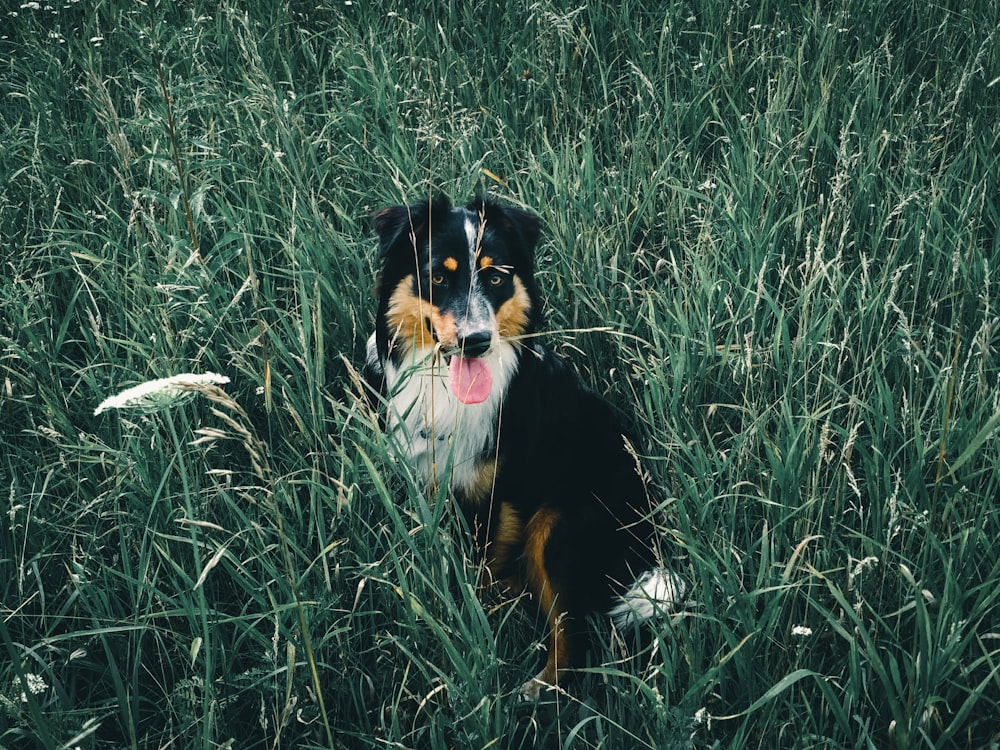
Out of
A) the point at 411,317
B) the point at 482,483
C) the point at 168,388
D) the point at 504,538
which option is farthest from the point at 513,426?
the point at 168,388

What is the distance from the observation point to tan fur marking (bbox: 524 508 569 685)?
80.9 inches

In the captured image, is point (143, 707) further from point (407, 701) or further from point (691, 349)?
point (691, 349)

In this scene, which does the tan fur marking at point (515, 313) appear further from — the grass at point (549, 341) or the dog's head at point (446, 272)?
the grass at point (549, 341)

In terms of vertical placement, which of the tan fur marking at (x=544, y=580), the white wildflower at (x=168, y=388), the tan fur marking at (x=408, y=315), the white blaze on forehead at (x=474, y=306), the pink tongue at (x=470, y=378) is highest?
the white wildflower at (x=168, y=388)

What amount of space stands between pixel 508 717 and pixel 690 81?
281 cm

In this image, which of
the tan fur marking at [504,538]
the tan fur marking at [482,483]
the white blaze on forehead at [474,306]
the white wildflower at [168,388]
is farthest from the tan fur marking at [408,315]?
the white wildflower at [168,388]

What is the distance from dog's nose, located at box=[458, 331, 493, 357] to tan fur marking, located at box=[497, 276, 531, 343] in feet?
0.69

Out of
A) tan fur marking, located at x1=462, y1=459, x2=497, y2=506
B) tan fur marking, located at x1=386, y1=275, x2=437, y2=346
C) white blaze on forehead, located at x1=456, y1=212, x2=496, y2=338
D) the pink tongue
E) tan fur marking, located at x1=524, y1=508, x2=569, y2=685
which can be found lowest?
tan fur marking, located at x1=524, y1=508, x2=569, y2=685

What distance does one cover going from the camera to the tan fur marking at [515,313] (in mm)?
2240

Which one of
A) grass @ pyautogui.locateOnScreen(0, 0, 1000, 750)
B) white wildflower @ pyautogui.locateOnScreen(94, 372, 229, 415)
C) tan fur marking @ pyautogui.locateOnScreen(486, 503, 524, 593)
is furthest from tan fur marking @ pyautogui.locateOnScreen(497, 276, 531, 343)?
white wildflower @ pyautogui.locateOnScreen(94, 372, 229, 415)

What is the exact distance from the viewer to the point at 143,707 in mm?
1697

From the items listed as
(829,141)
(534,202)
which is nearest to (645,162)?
(534,202)

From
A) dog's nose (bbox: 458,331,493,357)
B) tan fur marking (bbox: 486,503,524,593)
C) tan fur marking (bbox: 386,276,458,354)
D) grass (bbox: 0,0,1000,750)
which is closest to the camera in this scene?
grass (bbox: 0,0,1000,750)

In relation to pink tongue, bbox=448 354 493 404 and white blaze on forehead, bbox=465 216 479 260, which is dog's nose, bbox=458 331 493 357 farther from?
white blaze on forehead, bbox=465 216 479 260
